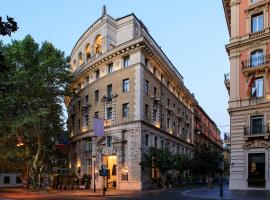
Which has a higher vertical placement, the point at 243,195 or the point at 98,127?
the point at 98,127

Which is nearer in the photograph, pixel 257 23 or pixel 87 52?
pixel 257 23

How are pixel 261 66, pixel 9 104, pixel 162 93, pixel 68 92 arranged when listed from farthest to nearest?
pixel 162 93
pixel 68 92
pixel 9 104
pixel 261 66

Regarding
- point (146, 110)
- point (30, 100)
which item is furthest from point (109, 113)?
point (30, 100)

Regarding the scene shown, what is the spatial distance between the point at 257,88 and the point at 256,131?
4036 millimetres

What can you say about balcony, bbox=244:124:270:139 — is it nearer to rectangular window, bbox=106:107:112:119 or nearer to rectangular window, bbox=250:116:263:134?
rectangular window, bbox=250:116:263:134

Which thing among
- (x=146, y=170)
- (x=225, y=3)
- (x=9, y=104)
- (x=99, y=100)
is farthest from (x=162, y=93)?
(x=9, y=104)

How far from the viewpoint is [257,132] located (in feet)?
120

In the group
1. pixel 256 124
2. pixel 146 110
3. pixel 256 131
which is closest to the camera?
pixel 256 131

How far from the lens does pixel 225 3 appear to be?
44.1 m

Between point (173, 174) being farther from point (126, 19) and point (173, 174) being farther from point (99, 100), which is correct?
point (126, 19)

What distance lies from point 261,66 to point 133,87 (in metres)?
16.8

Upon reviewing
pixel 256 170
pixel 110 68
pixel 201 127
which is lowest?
pixel 256 170

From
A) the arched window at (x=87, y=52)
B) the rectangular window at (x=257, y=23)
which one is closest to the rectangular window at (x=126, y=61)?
the arched window at (x=87, y=52)

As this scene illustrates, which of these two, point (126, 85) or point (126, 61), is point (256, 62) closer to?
point (126, 85)
